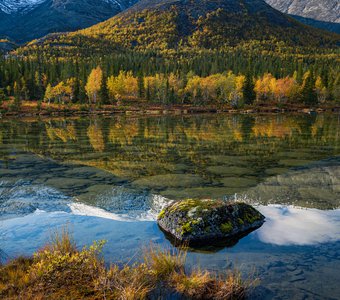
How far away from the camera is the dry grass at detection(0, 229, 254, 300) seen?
314 inches

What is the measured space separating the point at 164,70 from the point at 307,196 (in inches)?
6742

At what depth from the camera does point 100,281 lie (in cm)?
834

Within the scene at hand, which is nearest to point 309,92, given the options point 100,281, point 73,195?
point 73,195

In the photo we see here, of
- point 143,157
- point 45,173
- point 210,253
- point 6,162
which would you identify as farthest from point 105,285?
point 6,162

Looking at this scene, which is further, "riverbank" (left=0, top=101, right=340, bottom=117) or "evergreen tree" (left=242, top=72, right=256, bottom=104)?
"evergreen tree" (left=242, top=72, right=256, bottom=104)

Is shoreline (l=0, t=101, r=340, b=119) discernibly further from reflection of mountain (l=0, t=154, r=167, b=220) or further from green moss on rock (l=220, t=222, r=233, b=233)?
green moss on rock (l=220, t=222, r=233, b=233)

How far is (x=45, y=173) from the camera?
23.5 metres

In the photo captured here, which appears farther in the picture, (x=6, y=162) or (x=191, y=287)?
(x=6, y=162)

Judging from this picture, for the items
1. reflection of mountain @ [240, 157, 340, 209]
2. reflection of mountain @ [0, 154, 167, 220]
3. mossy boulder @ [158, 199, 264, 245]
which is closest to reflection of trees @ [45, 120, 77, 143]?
reflection of mountain @ [0, 154, 167, 220]

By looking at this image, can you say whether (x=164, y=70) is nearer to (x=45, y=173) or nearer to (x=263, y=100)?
(x=263, y=100)

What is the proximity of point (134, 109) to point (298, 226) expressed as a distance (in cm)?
11273

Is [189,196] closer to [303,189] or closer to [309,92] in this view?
[303,189]

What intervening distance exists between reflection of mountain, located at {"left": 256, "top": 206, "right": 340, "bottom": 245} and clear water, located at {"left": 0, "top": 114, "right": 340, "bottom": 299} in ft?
0.14

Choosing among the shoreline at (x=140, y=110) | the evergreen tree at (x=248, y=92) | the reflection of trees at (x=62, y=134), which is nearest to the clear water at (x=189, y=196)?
the reflection of trees at (x=62, y=134)
